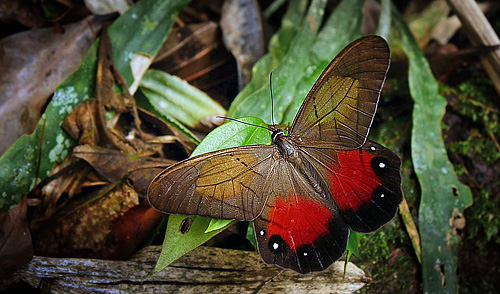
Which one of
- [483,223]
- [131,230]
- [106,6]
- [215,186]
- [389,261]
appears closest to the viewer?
[215,186]

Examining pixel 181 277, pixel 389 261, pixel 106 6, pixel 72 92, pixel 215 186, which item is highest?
pixel 106 6

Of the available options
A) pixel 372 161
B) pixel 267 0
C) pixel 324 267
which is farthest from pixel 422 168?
pixel 267 0

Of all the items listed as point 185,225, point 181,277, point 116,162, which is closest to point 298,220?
point 185,225

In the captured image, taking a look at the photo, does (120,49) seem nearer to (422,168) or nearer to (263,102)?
(263,102)

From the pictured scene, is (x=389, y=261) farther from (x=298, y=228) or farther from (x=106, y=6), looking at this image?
(x=106, y=6)

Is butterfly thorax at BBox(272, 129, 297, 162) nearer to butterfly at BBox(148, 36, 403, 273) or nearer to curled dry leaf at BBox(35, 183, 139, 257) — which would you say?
butterfly at BBox(148, 36, 403, 273)

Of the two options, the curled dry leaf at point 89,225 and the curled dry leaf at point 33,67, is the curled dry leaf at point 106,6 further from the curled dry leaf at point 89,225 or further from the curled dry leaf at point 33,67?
the curled dry leaf at point 89,225
